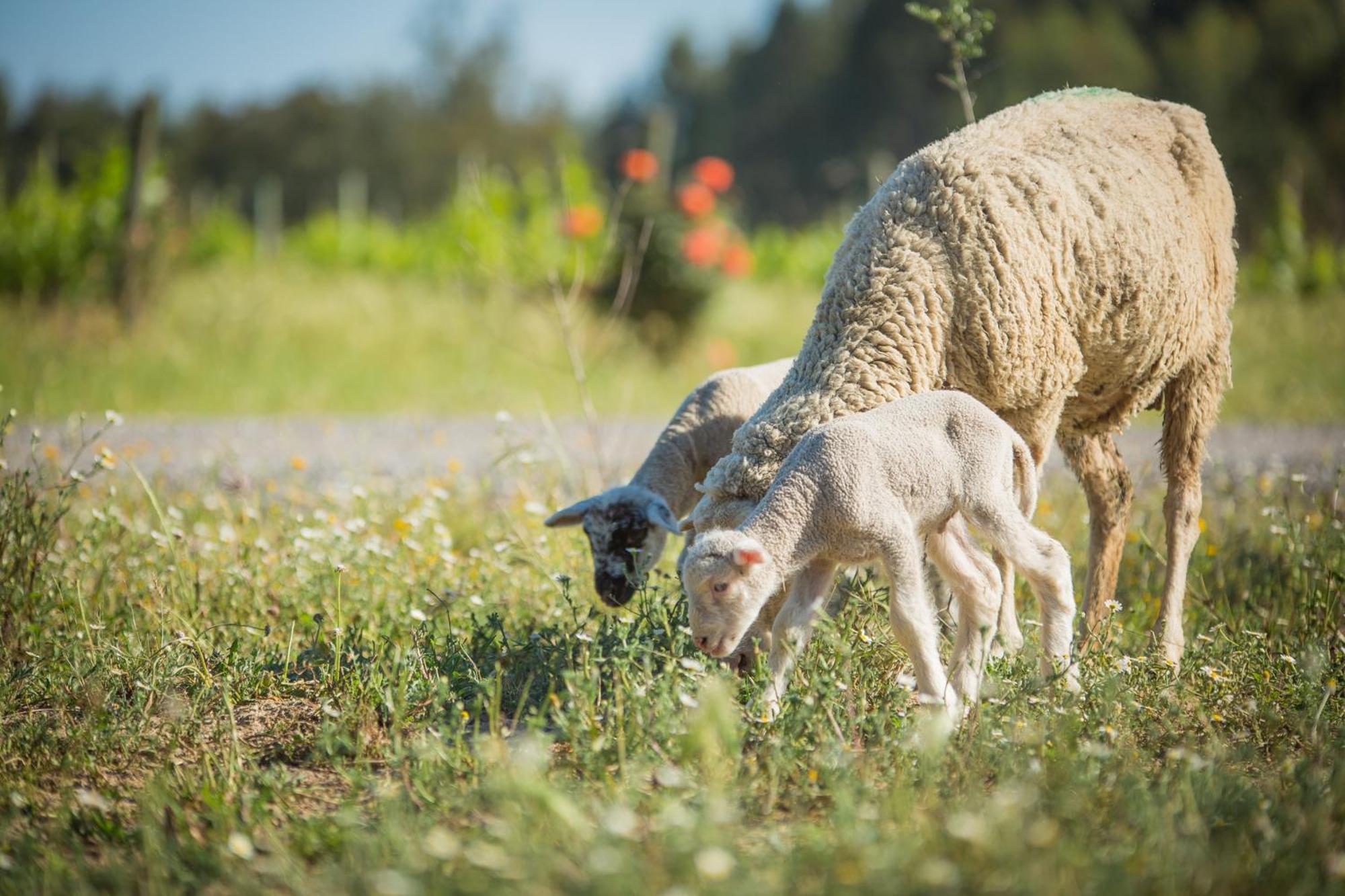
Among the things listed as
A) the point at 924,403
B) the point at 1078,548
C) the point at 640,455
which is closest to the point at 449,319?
the point at 640,455

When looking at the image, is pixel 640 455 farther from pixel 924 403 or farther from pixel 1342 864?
pixel 1342 864

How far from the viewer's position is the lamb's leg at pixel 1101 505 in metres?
5.07

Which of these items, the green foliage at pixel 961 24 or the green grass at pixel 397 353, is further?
the green grass at pixel 397 353

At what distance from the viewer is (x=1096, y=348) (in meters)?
4.48

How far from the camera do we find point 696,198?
506 inches

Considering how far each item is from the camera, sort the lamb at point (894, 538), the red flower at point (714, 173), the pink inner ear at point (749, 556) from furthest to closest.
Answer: the red flower at point (714, 173) → the lamb at point (894, 538) → the pink inner ear at point (749, 556)

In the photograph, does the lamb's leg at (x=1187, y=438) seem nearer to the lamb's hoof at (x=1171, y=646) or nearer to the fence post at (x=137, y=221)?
the lamb's hoof at (x=1171, y=646)

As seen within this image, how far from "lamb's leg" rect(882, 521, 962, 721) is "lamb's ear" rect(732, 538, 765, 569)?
0.43 metres

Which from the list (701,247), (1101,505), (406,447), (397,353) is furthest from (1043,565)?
(397,353)

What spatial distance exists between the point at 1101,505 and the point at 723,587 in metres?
2.59

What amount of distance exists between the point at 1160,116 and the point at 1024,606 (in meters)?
2.19

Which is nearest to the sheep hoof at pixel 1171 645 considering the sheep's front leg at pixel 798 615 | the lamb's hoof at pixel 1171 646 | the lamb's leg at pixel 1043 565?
the lamb's hoof at pixel 1171 646

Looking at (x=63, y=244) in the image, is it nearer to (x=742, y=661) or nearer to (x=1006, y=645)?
(x=742, y=661)

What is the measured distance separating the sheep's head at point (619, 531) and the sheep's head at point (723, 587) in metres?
0.94
